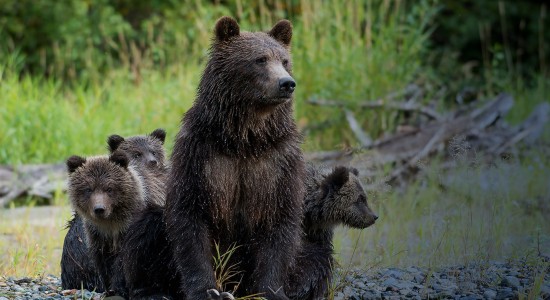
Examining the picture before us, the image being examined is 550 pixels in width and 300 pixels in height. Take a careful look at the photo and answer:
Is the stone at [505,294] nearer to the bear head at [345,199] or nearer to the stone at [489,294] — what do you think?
the stone at [489,294]

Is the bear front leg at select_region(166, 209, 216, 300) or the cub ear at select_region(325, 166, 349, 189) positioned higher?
the cub ear at select_region(325, 166, 349, 189)

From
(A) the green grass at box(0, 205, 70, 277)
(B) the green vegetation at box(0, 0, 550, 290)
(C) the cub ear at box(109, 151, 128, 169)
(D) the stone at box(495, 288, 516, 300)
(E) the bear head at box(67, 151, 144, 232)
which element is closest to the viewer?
(D) the stone at box(495, 288, 516, 300)

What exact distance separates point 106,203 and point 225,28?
5.41 ft

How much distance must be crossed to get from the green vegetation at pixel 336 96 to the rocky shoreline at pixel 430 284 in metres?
0.17

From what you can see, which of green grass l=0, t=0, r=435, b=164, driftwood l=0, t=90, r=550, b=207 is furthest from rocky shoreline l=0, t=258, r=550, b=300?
green grass l=0, t=0, r=435, b=164

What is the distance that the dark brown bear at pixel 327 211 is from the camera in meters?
5.79

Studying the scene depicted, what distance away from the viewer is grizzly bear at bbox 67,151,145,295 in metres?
6.16

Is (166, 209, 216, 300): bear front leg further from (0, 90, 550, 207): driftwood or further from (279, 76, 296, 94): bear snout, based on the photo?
(0, 90, 550, 207): driftwood

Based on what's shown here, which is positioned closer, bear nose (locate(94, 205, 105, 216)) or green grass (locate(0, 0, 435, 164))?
bear nose (locate(94, 205, 105, 216))

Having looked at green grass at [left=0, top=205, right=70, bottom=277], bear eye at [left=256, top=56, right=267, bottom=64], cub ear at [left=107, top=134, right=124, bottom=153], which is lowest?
green grass at [left=0, top=205, right=70, bottom=277]

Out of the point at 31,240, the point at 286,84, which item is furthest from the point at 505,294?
the point at 31,240

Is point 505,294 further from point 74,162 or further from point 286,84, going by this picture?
point 74,162

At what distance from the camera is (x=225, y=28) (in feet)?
17.9

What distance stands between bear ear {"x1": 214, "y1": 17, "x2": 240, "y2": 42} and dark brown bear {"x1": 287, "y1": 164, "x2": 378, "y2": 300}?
151cm
